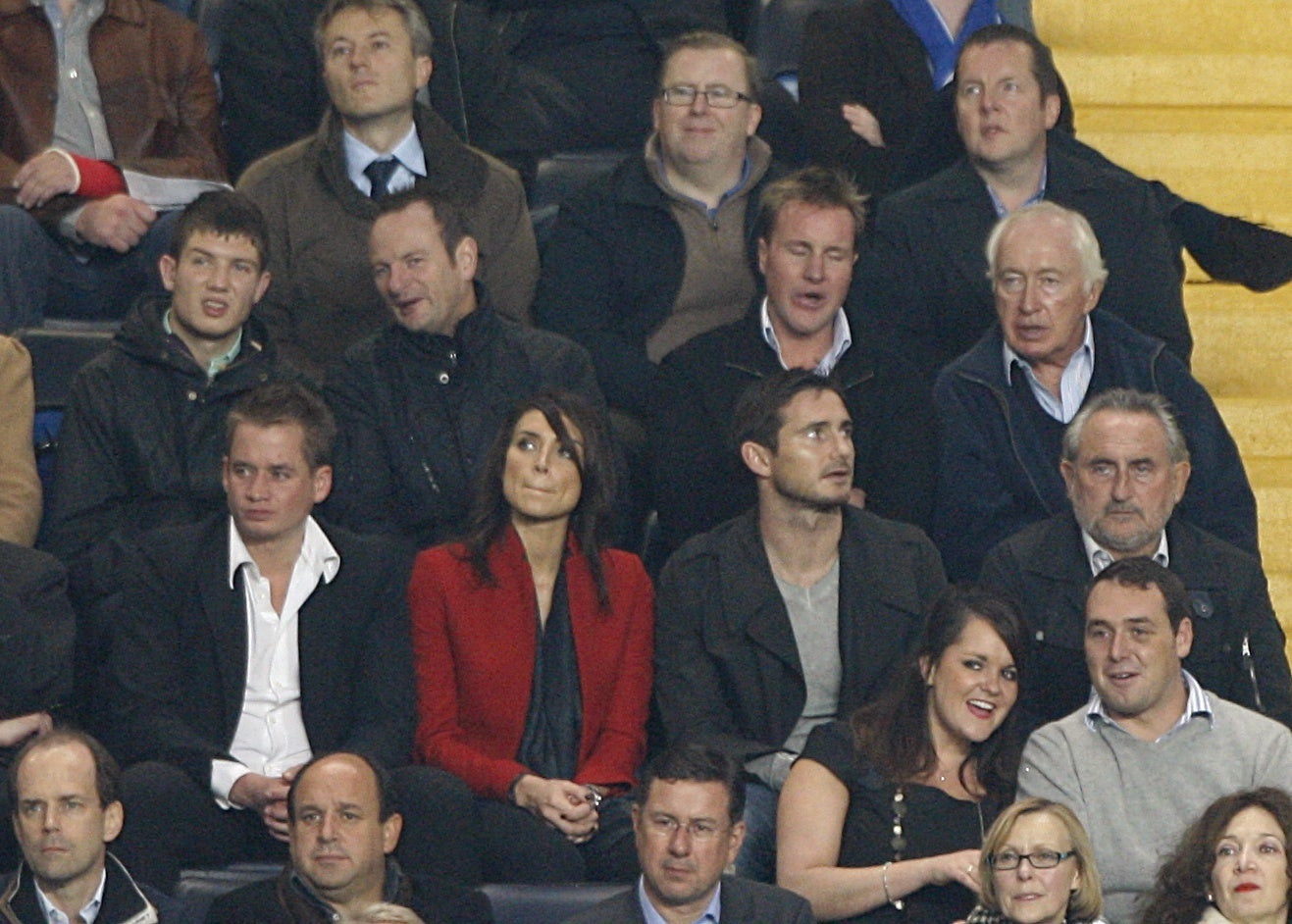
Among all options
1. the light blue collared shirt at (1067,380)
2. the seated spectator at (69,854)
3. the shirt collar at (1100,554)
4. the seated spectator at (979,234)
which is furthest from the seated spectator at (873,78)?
the seated spectator at (69,854)

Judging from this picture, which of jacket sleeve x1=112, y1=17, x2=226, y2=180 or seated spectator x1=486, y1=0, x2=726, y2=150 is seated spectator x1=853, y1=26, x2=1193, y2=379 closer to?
seated spectator x1=486, y1=0, x2=726, y2=150

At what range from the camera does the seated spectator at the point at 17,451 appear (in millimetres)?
6047

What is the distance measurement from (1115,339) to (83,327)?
233 centimetres

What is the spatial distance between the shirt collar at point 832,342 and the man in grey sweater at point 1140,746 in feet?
3.76

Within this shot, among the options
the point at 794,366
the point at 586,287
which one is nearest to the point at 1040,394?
the point at 794,366

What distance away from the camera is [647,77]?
25.7ft

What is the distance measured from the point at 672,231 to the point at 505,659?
1.48 meters

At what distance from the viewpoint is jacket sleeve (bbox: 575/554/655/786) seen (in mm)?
5703

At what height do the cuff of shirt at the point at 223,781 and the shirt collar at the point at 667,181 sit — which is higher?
the shirt collar at the point at 667,181

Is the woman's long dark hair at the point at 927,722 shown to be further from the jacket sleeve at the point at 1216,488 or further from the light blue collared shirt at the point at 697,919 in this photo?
the jacket sleeve at the point at 1216,488

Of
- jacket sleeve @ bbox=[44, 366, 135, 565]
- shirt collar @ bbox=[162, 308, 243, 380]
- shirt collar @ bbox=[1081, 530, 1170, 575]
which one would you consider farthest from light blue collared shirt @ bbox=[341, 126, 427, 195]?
shirt collar @ bbox=[1081, 530, 1170, 575]

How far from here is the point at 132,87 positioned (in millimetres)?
7137

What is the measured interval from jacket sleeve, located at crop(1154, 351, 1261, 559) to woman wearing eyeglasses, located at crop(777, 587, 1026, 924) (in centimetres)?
95

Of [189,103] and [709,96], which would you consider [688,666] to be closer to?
[709,96]
